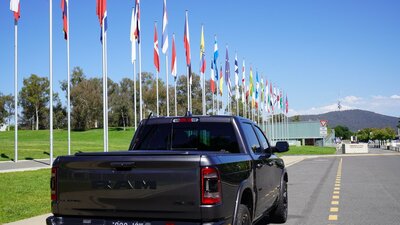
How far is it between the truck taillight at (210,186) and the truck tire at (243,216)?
635mm

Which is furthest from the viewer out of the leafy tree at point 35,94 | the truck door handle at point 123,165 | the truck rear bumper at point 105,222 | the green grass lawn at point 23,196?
the leafy tree at point 35,94

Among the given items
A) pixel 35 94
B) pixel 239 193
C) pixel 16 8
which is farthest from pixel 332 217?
pixel 35 94

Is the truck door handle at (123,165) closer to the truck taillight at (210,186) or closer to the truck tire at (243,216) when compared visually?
the truck taillight at (210,186)

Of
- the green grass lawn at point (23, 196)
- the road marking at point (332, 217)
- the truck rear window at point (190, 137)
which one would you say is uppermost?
the truck rear window at point (190, 137)

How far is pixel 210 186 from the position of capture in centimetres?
483

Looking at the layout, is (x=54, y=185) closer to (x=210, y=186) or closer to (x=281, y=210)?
(x=210, y=186)

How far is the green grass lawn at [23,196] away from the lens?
9.91 meters

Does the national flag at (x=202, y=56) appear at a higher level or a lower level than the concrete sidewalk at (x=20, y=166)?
higher

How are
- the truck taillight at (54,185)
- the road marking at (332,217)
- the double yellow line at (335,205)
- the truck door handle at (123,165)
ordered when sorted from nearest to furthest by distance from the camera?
the truck door handle at (123,165), the truck taillight at (54,185), the road marking at (332,217), the double yellow line at (335,205)

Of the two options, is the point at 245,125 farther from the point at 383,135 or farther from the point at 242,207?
the point at 383,135

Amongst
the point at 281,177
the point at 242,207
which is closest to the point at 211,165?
the point at 242,207

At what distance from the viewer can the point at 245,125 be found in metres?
7.21

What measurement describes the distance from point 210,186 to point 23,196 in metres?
9.03

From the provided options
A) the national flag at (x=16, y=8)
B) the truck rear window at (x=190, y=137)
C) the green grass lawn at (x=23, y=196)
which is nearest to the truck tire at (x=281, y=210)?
the truck rear window at (x=190, y=137)
